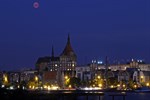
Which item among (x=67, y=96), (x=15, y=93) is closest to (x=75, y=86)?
(x=67, y=96)

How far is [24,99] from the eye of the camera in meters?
66.8

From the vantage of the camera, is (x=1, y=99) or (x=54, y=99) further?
(x=54, y=99)

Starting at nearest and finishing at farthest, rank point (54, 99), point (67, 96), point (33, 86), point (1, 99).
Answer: point (1, 99) < point (54, 99) < point (67, 96) < point (33, 86)

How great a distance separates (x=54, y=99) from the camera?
9031cm

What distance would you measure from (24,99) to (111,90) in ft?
388

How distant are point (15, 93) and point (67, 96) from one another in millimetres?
41056

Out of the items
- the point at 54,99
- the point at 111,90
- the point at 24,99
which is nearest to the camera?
the point at 24,99

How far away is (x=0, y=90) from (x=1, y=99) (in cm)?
291

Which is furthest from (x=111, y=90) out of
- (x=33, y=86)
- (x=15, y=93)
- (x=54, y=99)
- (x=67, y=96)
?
(x=15, y=93)

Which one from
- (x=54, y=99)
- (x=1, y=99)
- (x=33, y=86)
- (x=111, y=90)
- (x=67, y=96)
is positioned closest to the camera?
(x=1, y=99)

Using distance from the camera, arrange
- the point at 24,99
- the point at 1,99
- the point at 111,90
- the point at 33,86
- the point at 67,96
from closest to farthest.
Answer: the point at 1,99 → the point at 24,99 → the point at 67,96 → the point at 111,90 → the point at 33,86

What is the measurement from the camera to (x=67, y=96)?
108 metres

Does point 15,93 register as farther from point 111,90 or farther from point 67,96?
point 111,90

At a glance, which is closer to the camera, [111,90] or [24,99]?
[24,99]
